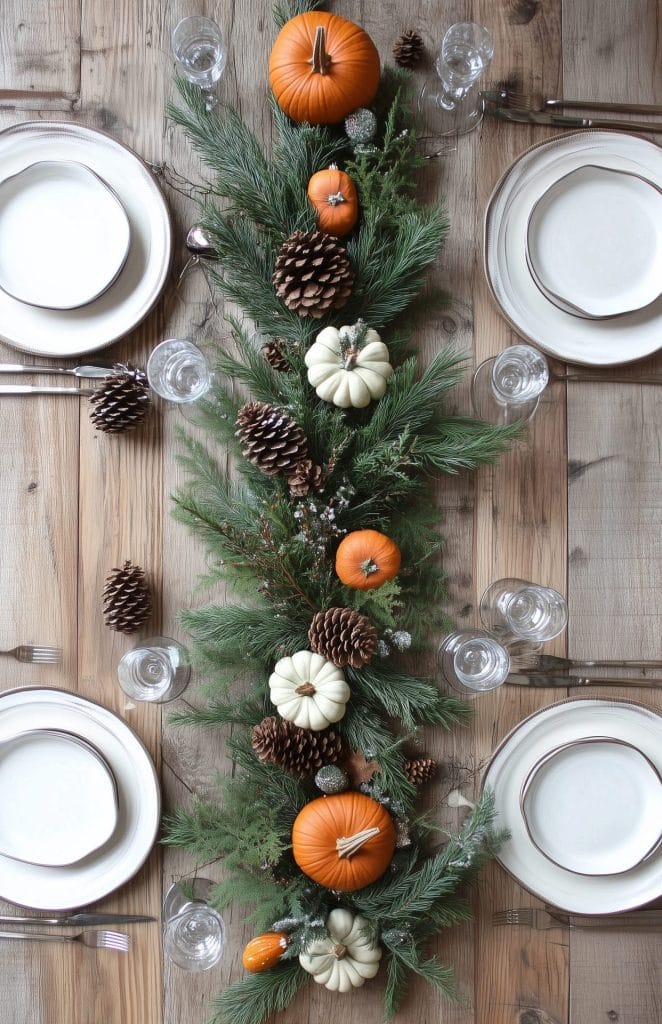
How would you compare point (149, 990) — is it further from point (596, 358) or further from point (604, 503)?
point (596, 358)

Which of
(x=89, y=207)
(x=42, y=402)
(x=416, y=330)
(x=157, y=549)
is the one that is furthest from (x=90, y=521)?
(x=416, y=330)

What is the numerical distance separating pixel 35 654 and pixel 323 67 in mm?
1129

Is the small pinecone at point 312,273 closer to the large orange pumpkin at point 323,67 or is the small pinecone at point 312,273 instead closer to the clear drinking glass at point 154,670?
the large orange pumpkin at point 323,67

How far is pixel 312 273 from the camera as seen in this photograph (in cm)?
112

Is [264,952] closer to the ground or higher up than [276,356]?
closer to the ground

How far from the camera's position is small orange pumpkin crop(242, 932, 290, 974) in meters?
1.16

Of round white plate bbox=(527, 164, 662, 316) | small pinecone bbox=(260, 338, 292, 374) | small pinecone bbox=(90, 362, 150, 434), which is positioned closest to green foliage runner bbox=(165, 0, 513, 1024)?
small pinecone bbox=(260, 338, 292, 374)

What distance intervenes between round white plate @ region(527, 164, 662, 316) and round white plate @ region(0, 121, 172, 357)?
683 millimetres

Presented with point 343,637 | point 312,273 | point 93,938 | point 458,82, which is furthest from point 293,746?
point 458,82

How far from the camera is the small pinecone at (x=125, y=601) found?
123 centimetres

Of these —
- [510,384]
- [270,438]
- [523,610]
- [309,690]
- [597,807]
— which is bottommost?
[597,807]

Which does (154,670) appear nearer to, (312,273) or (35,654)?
(35,654)

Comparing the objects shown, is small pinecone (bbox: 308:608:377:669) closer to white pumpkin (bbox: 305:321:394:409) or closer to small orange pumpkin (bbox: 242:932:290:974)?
white pumpkin (bbox: 305:321:394:409)

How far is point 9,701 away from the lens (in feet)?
4.08
